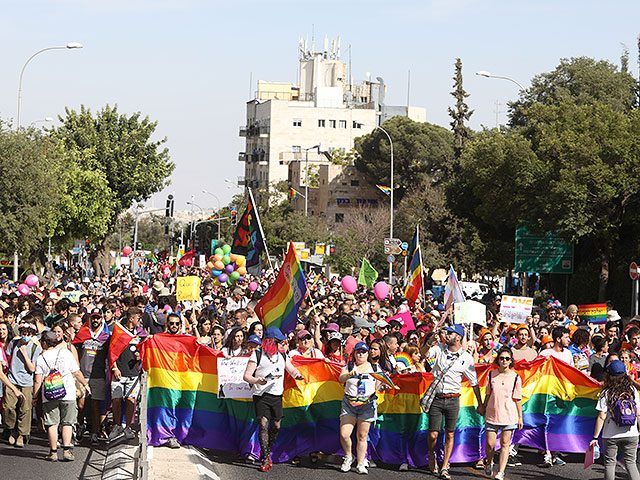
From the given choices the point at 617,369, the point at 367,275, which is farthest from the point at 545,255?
the point at 617,369

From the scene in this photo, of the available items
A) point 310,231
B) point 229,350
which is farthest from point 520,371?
point 310,231

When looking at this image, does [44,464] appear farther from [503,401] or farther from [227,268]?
[227,268]

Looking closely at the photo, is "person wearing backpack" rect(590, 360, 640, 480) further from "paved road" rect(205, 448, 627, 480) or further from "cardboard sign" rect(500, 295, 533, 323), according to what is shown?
"cardboard sign" rect(500, 295, 533, 323)

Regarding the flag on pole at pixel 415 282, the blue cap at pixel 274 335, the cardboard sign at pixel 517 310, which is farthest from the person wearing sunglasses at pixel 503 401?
the flag on pole at pixel 415 282

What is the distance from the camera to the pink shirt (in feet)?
37.6

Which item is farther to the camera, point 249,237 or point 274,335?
point 249,237

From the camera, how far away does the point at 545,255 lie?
38469mm

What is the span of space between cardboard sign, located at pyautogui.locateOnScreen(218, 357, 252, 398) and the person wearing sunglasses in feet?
8.88

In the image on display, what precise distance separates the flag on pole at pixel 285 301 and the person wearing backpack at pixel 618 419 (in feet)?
17.3

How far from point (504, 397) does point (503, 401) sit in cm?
4

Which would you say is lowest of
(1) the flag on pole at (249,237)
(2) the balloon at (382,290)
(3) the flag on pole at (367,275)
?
(2) the balloon at (382,290)

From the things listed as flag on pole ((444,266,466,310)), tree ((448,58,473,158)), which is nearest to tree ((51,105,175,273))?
tree ((448,58,473,158))

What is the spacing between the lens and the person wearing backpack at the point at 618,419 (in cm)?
1031

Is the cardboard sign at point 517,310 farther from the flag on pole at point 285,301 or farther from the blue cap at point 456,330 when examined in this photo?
the flag on pole at point 285,301
